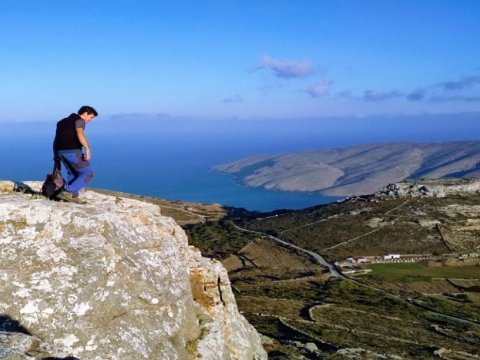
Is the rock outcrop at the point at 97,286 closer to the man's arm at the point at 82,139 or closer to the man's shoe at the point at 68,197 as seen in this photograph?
the man's shoe at the point at 68,197

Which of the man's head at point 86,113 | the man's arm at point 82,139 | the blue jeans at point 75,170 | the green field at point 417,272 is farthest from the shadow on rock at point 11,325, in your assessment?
the green field at point 417,272

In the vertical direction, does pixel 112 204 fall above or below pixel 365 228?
above

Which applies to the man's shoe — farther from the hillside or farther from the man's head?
the hillside

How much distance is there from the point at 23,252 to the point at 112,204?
484 centimetres

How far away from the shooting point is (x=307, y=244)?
109 meters

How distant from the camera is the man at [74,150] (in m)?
17.3

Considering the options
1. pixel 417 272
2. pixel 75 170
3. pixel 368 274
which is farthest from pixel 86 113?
pixel 417 272

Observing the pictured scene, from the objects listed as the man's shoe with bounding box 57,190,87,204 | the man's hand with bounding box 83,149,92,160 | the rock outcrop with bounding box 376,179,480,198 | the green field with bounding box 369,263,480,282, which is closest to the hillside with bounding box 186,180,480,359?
the green field with bounding box 369,263,480,282

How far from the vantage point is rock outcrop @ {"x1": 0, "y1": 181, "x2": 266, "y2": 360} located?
504 inches

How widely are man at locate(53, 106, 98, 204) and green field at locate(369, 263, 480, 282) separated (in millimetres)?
75327

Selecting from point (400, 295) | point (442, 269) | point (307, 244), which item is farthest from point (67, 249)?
point (307, 244)

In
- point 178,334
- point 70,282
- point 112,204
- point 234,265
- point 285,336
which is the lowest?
point 234,265

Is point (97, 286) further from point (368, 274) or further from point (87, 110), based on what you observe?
point (368, 274)

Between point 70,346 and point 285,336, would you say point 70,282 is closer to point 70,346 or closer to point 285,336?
point 70,346
